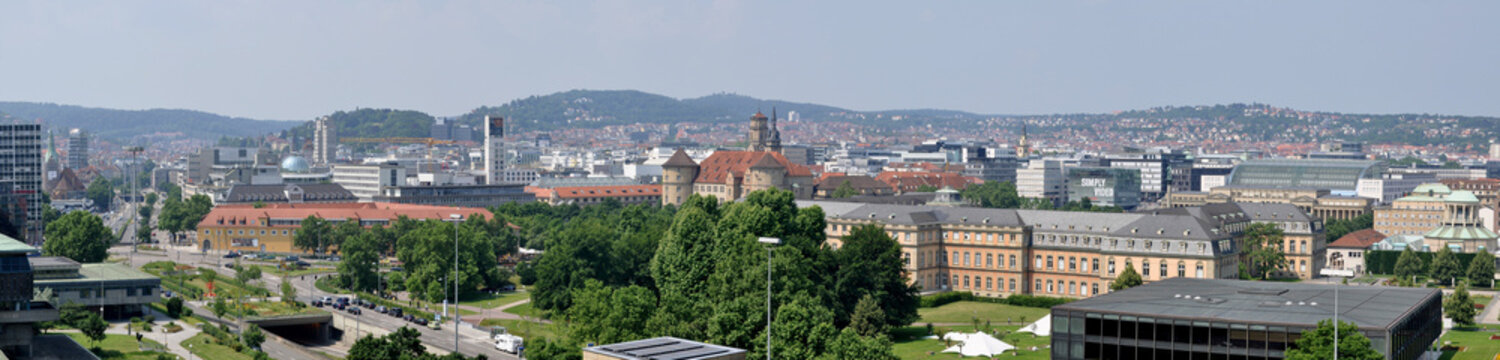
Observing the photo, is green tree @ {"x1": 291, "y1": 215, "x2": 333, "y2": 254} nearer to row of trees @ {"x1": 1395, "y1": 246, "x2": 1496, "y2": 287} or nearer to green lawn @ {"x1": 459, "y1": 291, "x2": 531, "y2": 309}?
green lawn @ {"x1": 459, "y1": 291, "x2": 531, "y2": 309}

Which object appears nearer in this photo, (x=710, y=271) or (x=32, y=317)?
(x=32, y=317)

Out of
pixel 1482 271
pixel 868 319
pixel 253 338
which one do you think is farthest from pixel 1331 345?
pixel 1482 271

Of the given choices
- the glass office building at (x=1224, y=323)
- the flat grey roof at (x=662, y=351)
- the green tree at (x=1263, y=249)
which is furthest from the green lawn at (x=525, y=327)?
the green tree at (x=1263, y=249)

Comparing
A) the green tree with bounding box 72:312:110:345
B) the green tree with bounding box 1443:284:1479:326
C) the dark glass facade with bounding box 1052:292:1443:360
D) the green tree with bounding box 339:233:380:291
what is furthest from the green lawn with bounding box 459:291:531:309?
the green tree with bounding box 1443:284:1479:326

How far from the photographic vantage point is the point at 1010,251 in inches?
5369

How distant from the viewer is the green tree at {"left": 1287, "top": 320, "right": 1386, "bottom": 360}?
66.2 metres

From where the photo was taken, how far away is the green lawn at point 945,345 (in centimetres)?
9206

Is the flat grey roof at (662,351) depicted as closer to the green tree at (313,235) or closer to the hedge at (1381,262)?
the hedge at (1381,262)

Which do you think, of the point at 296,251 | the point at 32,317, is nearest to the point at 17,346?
the point at 32,317

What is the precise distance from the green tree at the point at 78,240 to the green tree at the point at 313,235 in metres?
26.9

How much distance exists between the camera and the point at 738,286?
88.5 meters

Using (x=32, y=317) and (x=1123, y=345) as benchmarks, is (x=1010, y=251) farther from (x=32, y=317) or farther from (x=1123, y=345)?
(x=32, y=317)

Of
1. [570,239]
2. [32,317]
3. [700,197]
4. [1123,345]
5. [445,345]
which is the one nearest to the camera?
[1123,345]

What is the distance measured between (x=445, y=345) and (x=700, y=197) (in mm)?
22041
